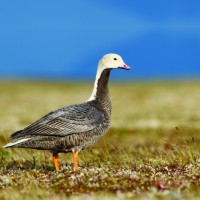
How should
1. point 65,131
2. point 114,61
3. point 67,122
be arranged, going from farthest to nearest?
point 114,61 < point 67,122 < point 65,131

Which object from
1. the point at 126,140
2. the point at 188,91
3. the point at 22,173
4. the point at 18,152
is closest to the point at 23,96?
the point at 188,91

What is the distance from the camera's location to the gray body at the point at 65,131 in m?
15.0

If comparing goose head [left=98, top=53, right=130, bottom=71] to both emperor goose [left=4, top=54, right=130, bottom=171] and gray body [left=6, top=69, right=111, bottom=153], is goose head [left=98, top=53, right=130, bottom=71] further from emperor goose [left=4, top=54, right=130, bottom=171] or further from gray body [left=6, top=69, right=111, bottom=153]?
gray body [left=6, top=69, right=111, bottom=153]

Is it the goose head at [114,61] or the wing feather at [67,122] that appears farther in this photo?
the goose head at [114,61]

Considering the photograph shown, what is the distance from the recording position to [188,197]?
35.9 ft

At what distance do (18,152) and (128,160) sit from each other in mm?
5452

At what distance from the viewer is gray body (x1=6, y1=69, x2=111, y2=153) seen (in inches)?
589

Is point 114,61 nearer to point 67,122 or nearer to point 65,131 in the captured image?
point 67,122

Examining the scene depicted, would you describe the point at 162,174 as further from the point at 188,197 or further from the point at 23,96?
the point at 23,96

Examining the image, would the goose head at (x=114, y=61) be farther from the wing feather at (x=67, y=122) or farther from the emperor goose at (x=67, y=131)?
the wing feather at (x=67, y=122)

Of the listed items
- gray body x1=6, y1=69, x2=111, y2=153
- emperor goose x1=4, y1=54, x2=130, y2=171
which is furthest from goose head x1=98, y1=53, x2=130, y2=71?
gray body x1=6, y1=69, x2=111, y2=153

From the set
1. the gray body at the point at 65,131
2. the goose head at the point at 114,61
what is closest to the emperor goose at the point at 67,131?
the gray body at the point at 65,131

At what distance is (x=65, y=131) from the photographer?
15.0m

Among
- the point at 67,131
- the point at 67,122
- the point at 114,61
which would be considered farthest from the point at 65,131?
the point at 114,61
